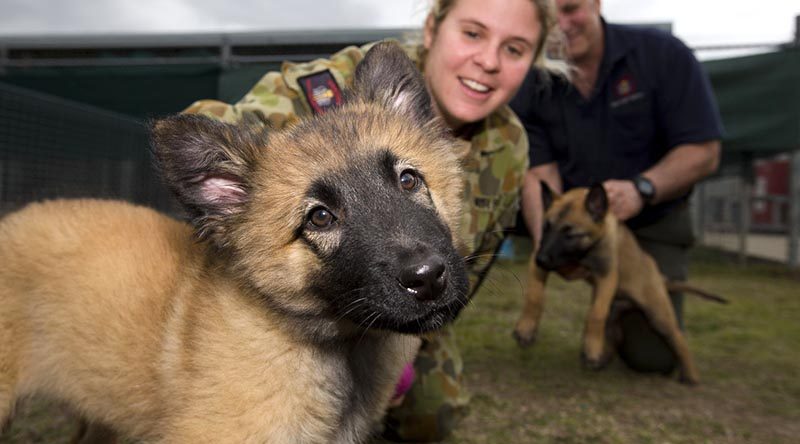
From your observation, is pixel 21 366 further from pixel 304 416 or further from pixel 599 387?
pixel 599 387

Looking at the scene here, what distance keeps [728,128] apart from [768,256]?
5.07 meters

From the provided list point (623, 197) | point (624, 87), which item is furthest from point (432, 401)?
point (624, 87)

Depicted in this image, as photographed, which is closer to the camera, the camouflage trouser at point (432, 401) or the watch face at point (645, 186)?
the camouflage trouser at point (432, 401)

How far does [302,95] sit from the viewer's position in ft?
9.84

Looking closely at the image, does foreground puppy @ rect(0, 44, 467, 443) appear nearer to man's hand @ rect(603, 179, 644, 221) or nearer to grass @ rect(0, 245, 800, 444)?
grass @ rect(0, 245, 800, 444)

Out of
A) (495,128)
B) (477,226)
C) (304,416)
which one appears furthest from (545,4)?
(304,416)

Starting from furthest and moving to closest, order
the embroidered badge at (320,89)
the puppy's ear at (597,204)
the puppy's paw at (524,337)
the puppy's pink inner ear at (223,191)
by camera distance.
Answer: the puppy's ear at (597,204)
the puppy's paw at (524,337)
the embroidered badge at (320,89)
the puppy's pink inner ear at (223,191)

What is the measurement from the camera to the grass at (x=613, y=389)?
10.8 feet

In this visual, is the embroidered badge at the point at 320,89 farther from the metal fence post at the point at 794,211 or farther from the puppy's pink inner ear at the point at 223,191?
the metal fence post at the point at 794,211

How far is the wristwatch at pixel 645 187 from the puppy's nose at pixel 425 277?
3178 millimetres

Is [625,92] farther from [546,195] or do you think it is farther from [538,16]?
[538,16]

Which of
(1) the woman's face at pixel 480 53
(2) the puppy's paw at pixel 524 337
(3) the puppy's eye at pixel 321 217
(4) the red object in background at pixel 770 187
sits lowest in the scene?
(4) the red object in background at pixel 770 187

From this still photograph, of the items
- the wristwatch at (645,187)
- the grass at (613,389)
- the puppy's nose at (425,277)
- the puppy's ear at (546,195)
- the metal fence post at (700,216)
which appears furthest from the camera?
the metal fence post at (700,216)

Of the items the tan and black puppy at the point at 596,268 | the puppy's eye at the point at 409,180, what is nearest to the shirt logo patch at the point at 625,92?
the tan and black puppy at the point at 596,268
